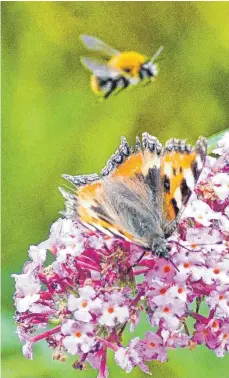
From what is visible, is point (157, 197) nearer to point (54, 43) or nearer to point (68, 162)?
point (68, 162)

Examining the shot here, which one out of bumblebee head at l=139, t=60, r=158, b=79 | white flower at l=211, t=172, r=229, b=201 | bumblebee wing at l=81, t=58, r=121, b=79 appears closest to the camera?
white flower at l=211, t=172, r=229, b=201

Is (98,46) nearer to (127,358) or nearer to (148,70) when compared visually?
(148,70)

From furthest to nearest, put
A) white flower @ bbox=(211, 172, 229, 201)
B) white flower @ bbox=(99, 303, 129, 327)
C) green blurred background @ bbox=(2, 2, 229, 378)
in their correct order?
green blurred background @ bbox=(2, 2, 229, 378) < white flower @ bbox=(211, 172, 229, 201) < white flower @ bbox=(99, 303, 129, 327)

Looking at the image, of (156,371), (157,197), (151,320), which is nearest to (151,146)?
(157,197)

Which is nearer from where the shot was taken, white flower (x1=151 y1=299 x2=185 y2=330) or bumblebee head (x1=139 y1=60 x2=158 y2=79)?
white flower (x1=151 y1=299 x2=185 y2=330)

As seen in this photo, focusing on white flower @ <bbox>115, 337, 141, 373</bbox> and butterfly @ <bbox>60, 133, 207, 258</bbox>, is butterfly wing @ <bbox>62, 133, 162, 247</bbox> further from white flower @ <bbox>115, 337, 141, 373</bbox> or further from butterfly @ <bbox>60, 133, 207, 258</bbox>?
white flower @ <bbox>115, 337, 141, 373</bbox>

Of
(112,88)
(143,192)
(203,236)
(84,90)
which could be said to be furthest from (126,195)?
(84,90)

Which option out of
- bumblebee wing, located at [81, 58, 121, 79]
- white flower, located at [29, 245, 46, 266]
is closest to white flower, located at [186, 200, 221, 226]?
white flower, located at [29, 245, 46, 266]
